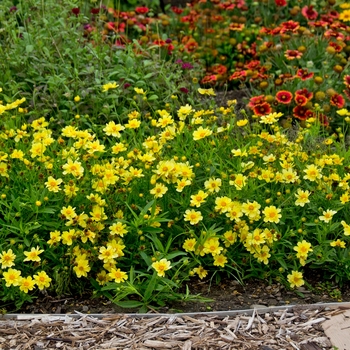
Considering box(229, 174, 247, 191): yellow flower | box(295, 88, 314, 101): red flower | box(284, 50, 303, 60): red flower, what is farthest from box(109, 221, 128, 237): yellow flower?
box(284, 50, 303, 60): red flower

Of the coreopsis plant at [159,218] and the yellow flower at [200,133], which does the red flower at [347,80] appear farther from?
the yellow flower at [200,133]

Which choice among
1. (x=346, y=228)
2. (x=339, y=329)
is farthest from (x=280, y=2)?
(x=339, y=329)

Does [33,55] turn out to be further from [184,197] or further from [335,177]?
[335,177]

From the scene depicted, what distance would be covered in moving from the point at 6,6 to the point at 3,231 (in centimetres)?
262

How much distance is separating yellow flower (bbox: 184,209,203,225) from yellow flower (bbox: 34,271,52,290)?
2.26 feet

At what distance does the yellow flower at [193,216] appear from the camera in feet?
11.2

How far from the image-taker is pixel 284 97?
17.0 ft

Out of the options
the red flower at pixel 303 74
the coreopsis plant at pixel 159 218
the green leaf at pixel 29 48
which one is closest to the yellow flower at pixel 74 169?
the coreopsis plant at pixel 159 218

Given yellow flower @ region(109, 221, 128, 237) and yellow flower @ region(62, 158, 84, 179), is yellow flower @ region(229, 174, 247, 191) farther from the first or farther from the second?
yellow flower @ region(62, 158, 84, 179)

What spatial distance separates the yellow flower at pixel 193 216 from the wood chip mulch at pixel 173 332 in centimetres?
44

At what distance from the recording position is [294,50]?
18.7ft

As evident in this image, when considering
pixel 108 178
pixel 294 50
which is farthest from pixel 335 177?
pixel 294 50

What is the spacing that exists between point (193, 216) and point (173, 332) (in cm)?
58

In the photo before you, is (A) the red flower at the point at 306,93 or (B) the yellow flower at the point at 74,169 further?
(A) the red flower at the point at 306,93
